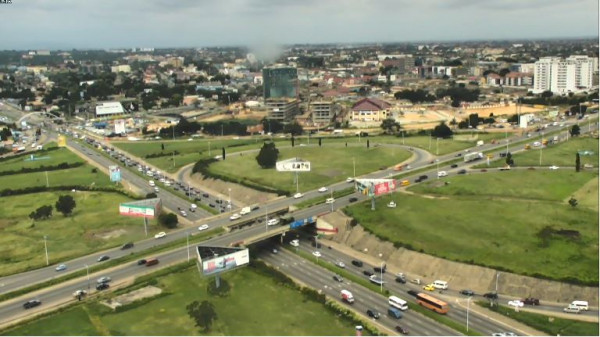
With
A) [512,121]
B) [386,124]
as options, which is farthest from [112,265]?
[512,121]

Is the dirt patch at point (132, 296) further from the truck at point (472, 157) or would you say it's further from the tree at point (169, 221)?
the truck at point (472, 157)

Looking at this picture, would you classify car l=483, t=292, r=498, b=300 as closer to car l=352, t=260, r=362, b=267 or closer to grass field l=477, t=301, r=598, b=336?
grass field l=477, t=301, r=598, b=336

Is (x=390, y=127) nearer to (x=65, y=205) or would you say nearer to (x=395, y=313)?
(x=65, y=205)

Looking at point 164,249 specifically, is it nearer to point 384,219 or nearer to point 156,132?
point 384,219

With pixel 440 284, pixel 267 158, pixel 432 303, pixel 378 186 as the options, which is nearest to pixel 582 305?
pixel 440 284

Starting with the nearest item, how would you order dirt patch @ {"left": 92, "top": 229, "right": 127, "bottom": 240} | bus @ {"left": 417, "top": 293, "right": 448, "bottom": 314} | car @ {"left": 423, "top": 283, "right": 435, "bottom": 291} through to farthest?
1. bus @ {"left": 417, "top": 293, "right": 448, "bottom": 314}
2. car @ {"left": 423, "top": 283, "right": 435, "bottom": 291}
3. dirt patch @ {"left": 92, "top": 229, "right": 127, "bottom": 240}


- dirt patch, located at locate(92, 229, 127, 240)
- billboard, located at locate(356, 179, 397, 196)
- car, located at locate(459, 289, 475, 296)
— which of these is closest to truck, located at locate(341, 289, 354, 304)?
car, located at locate(459, 289, 475, 296)

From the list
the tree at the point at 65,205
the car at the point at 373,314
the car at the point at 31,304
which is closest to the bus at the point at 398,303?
the car at the point at 373,314

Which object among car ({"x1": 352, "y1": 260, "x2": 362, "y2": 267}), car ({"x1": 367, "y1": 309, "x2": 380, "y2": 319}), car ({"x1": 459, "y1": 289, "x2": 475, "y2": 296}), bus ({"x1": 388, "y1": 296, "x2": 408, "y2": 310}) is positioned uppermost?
bus ({"x1": 388, "y1": 296, "x2": 408, "y2": 310})
